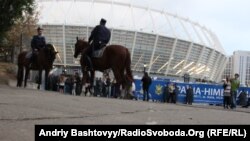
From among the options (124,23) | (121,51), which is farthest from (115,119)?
(124,23)

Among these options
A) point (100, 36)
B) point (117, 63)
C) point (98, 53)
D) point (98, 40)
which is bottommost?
point (117, 63)

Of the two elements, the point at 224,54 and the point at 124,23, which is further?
the point at 224,54

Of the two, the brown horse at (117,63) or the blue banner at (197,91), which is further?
the blue banner at (197,91)

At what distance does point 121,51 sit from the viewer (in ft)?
56.3

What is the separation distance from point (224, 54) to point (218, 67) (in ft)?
13.3

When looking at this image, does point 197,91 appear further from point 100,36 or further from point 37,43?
point 100,36

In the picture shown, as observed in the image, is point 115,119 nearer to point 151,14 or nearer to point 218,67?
point 151,14

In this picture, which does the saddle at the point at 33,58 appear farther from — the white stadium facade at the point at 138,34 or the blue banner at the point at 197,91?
the white stadium facade at the point at 138,34

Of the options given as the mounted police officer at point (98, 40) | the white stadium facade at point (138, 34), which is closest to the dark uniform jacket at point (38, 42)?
the mounted police officer at point (98, 40)

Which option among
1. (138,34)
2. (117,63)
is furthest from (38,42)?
(138,34)

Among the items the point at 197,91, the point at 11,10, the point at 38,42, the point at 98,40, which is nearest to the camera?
the point at 98,40

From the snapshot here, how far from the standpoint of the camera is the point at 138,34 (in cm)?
9775

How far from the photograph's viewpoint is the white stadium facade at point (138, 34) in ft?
319

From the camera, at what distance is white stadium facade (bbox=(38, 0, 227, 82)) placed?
9712 centimetres
